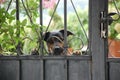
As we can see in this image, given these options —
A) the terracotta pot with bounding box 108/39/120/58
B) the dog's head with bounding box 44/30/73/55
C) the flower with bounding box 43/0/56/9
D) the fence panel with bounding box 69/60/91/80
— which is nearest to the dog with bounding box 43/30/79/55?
the dog's head with bounding box 44/30/73/55

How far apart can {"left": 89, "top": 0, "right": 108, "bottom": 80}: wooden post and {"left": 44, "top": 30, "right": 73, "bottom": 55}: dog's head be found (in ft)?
0.81

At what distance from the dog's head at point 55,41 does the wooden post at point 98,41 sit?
25 centimetres

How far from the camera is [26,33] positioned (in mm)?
2580

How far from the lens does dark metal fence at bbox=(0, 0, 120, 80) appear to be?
245cm

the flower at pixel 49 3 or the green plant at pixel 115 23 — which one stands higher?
the flower at pixel 49 3

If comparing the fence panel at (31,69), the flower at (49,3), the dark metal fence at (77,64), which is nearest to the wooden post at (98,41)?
the dark metal fence at (77,64)

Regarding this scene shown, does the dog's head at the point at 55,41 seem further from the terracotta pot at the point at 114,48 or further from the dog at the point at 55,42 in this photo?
the terracotta pot at the point at 114,48

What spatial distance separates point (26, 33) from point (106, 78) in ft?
2.42

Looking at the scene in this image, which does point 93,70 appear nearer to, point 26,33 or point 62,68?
point 62,68

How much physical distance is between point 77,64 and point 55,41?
26cm

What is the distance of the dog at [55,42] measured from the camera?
2539 millimetres

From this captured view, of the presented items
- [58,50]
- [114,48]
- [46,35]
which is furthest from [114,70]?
[46,35]

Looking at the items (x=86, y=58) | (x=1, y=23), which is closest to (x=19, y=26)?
(x=1, y=23)

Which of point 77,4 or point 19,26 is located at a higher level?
point 77,4
